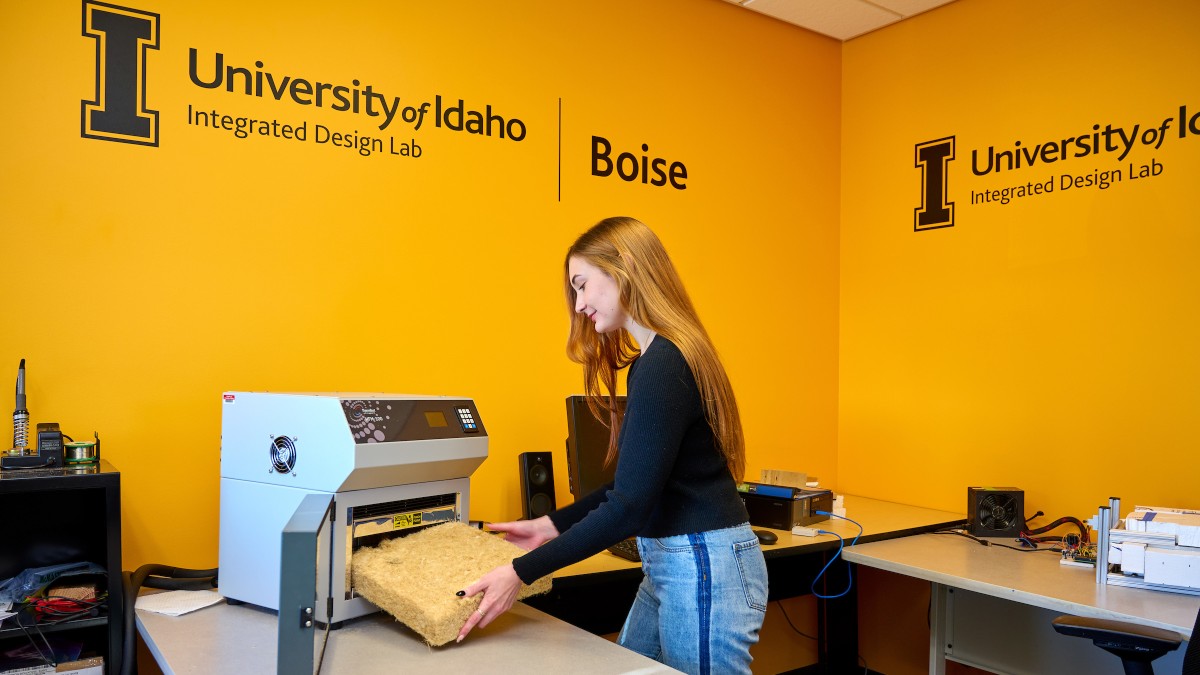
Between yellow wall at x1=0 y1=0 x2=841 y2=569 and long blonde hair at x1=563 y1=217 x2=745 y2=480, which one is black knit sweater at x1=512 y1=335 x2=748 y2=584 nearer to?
long blonde hair at x1=563 y1=217 x2=745 y2=480

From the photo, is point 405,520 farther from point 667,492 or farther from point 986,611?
point 986,611

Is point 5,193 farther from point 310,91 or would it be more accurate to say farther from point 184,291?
point 310,91

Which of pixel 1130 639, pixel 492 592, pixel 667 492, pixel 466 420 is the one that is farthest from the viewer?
pixel 466 420

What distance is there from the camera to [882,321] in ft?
11.9

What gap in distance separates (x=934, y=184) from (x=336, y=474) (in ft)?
8.80

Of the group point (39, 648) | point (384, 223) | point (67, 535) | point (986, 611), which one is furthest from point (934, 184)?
point (39, 648)

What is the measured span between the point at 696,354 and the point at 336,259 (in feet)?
4.21

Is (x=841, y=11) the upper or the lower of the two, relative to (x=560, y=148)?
upper

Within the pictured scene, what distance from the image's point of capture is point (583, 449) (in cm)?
252

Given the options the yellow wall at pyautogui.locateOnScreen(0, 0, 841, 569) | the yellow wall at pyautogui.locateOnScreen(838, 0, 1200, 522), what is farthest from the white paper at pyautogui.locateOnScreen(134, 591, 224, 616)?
the yellow wall at pyautogui.locateOnScreen(838, 0, 1200, 522)

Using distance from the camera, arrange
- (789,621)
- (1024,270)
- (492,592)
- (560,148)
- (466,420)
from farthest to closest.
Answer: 1. (789,621)
2. (1024,270)
3. (560,148)
4. (466,420)
5. (492,592)

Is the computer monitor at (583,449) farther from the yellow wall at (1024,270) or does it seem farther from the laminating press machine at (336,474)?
the yellow wall at (1024,270)

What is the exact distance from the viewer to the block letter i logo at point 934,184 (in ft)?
11.1

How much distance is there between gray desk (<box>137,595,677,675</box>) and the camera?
1525mm
